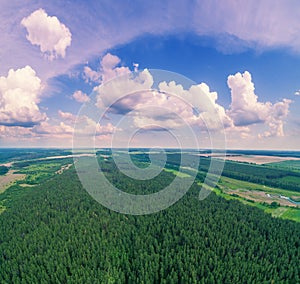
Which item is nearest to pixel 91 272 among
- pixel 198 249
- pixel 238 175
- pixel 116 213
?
pixel 198 249

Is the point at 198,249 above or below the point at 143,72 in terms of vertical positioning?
below

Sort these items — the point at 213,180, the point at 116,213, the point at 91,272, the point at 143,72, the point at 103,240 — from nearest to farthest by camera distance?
the point at 143,72 < the point at 91,272 < the point at 103,240 < the point at 116,213 < the point at 213,180

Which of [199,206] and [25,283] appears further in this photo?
[199,206]

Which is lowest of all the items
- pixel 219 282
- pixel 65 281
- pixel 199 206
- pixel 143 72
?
pixel 65 281

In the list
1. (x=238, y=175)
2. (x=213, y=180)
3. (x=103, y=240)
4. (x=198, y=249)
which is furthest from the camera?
(x=238, y=175)

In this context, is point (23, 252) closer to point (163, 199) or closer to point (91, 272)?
point (91, 272)

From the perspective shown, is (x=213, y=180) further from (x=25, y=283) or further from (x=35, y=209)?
(x=25, y=283)
